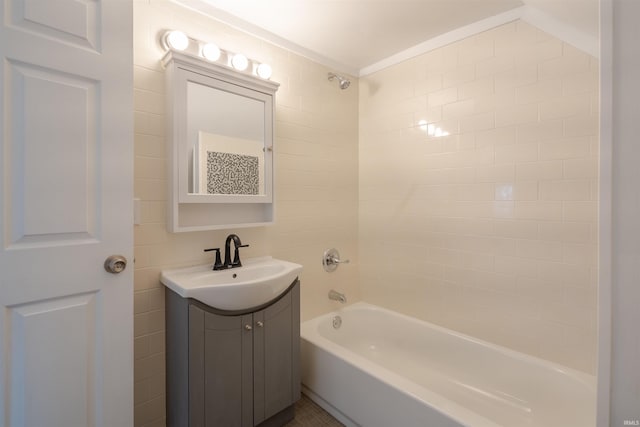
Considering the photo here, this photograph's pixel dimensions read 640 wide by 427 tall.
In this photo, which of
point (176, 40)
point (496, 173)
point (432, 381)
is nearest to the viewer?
point (176, 40)

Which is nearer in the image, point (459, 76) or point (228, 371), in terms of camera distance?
point (228, 371)

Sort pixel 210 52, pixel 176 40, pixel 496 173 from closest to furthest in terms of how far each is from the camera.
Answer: pixel 176 40
pixel 210 52
pixel 496 173

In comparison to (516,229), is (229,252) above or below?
below

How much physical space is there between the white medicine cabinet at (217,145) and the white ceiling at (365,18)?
0.40 m

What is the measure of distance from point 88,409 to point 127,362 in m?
0.19

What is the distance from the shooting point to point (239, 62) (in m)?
1.79

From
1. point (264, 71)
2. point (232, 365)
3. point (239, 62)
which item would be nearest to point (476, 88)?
point (264, 71)

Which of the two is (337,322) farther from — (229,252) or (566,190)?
(566,190)

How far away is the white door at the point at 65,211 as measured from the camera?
0.97 m

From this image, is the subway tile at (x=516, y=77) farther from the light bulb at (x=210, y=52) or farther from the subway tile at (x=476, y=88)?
the light bulb at (x=210, y=52)

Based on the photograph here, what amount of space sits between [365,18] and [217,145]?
1251 mm

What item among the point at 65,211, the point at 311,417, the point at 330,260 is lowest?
the point at 311,417

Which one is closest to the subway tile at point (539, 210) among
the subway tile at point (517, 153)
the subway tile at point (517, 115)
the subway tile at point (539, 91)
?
the subway tile at point (517, 153)

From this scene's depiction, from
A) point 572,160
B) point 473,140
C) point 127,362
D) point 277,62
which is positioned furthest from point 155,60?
point 572,160
